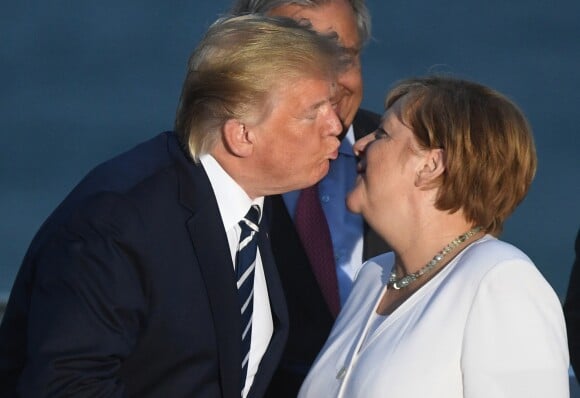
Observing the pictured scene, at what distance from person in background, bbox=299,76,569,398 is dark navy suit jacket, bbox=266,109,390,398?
0.35 metres

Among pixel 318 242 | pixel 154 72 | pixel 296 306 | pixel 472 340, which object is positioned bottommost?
pixel 154 72

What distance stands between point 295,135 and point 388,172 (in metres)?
0.19

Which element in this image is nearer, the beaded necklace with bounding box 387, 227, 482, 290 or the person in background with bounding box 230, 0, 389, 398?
the beaded necklace with bounding box 387, 227, 482, 290

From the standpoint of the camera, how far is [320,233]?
10.6 ft

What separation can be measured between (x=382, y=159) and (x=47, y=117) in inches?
136

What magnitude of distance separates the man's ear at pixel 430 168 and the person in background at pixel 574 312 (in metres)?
0.51

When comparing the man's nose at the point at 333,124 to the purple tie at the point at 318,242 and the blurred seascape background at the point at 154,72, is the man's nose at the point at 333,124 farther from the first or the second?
the blurred seascape background at the point at 154,72

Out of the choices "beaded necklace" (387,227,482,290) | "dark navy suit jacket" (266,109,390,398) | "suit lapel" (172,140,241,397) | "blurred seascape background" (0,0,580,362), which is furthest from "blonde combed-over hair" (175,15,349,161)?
"blurred seascape background" (0,0,580,362)

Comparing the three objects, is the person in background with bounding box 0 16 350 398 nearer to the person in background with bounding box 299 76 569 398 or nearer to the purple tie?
the person in background with bounding box 299 76 569 398

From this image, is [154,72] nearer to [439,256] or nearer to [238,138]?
[238,138]

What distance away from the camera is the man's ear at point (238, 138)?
261 centimetres

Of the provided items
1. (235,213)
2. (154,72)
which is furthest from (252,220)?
(154,72)

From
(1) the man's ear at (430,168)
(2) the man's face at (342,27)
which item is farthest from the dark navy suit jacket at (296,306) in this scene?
(1) the man's ear at (430,168)

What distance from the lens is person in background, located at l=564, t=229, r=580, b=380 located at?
297cm
